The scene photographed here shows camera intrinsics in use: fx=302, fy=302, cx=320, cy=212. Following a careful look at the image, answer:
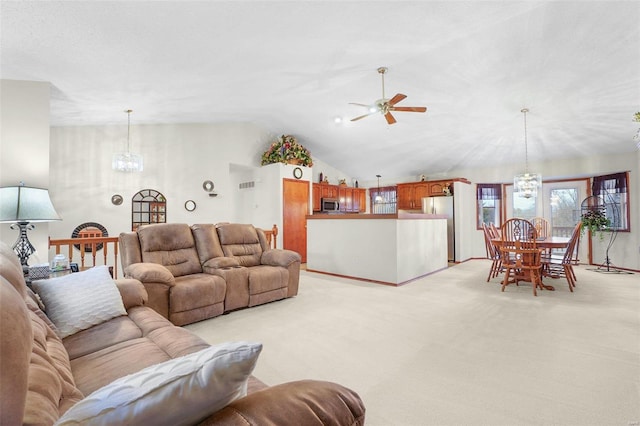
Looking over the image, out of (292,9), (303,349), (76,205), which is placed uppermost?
(292,9)

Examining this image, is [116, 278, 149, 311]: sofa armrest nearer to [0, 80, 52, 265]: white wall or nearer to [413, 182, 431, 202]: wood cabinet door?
[0, 80, 52, 265]: white wall

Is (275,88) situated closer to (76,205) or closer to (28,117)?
(28,117)

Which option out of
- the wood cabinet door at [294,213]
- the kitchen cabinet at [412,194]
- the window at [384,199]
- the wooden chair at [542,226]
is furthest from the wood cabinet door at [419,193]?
the wood cabinet door at [294,213]

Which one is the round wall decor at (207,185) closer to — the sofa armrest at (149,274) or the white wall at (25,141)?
the white wall at (25,141)

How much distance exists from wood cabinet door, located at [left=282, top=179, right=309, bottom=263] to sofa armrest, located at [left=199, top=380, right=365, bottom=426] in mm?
5913

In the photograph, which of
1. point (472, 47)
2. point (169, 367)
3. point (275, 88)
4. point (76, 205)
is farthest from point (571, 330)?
point (76, 205)

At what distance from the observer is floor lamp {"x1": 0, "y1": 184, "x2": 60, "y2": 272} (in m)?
2.77

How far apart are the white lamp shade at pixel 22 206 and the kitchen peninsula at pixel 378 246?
12.9 ft

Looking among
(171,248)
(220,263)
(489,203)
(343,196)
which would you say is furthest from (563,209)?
(171,248)

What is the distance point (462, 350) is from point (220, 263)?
102 inches

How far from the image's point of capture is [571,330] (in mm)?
2818

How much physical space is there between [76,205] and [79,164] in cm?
76

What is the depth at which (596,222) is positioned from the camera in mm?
6047

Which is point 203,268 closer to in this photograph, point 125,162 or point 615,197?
point 125,162
